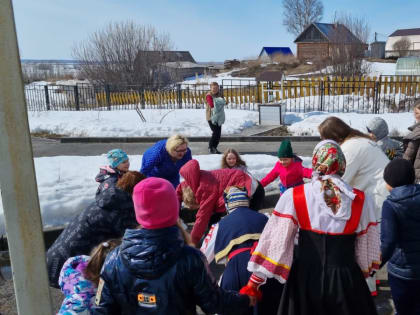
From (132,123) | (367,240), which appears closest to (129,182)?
(367,240)

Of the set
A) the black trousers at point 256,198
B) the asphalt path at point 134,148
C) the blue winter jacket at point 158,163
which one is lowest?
the asphalt path at point 134,148

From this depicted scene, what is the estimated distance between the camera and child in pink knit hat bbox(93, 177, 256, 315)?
184 cm

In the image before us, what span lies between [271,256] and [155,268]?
738 millimetres

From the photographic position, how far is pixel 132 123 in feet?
45.1

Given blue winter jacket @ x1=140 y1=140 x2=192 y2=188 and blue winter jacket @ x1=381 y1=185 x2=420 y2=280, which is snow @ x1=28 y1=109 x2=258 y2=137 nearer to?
blue winter jacket @ x1=140 y1=140 x2=192 y2=188

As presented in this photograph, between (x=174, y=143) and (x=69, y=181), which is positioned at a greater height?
(x=174, y=143)

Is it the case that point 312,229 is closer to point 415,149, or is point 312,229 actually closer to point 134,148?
point 415,149

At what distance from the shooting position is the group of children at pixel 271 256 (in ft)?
6.16

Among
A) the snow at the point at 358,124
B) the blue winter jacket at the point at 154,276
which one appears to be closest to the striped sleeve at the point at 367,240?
the blue winter jacket at the point at 154,276

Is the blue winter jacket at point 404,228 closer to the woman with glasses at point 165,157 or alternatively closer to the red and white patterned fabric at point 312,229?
the red and white patterned fabric at point 312,229

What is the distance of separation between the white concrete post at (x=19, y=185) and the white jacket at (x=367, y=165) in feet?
8.78

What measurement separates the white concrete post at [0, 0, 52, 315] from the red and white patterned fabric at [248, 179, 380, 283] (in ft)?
3.79

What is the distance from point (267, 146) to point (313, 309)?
8.75 meters

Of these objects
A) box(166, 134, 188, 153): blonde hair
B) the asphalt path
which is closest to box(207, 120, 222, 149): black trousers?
the asphalt path
